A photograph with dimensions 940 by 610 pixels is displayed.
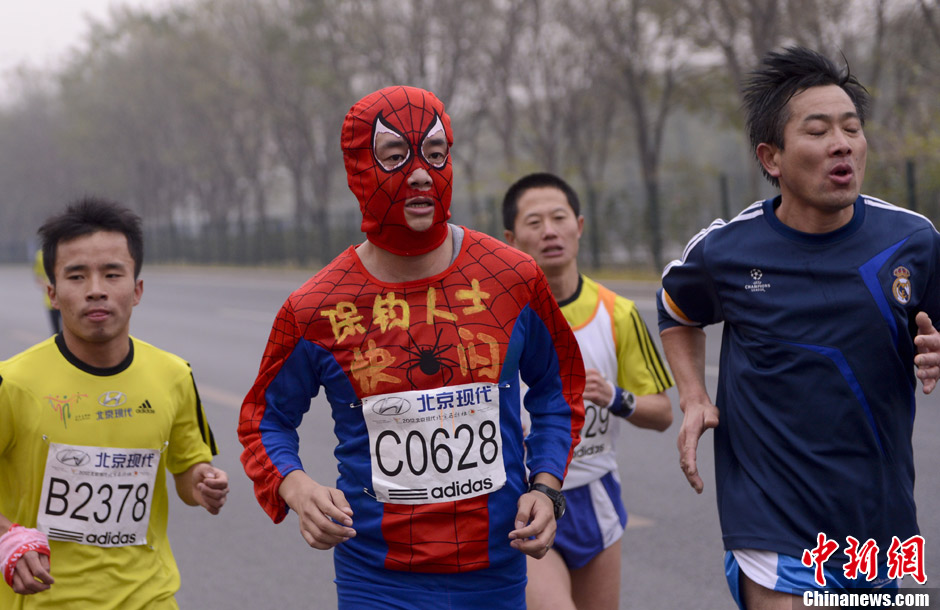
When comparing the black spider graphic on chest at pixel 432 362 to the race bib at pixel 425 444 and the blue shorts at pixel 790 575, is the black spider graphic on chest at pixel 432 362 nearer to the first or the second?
the race bib at pixel 425 444

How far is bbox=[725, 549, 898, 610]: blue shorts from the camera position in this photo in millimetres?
2980

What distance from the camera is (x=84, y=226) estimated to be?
367cm

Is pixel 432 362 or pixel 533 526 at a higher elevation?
pixel 432 362

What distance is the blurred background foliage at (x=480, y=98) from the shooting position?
23.3 m

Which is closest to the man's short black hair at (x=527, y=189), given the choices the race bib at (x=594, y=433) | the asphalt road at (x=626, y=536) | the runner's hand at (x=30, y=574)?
the race bib at (x=594, y=433)

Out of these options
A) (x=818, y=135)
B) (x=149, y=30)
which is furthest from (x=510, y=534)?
(x=149, y=30)

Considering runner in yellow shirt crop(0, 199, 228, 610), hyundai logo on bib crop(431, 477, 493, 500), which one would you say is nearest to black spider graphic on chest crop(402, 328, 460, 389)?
hyundai logo on bib crop(431, 477, 493, 500)

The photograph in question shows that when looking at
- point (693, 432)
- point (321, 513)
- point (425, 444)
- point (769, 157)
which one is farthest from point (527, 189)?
point (321, 513)

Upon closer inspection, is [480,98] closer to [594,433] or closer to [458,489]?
[594,433]

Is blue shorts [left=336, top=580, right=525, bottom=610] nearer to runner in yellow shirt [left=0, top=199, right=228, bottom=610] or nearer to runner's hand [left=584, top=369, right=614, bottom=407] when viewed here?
runner in yellow shirt [left=0, top=199, right=228, bottom=610]

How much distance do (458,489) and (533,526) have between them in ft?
0.71

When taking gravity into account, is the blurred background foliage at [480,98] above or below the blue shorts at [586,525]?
above

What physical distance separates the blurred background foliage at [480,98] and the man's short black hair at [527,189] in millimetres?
1963

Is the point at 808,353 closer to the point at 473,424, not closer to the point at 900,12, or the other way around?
the point at 473,424
